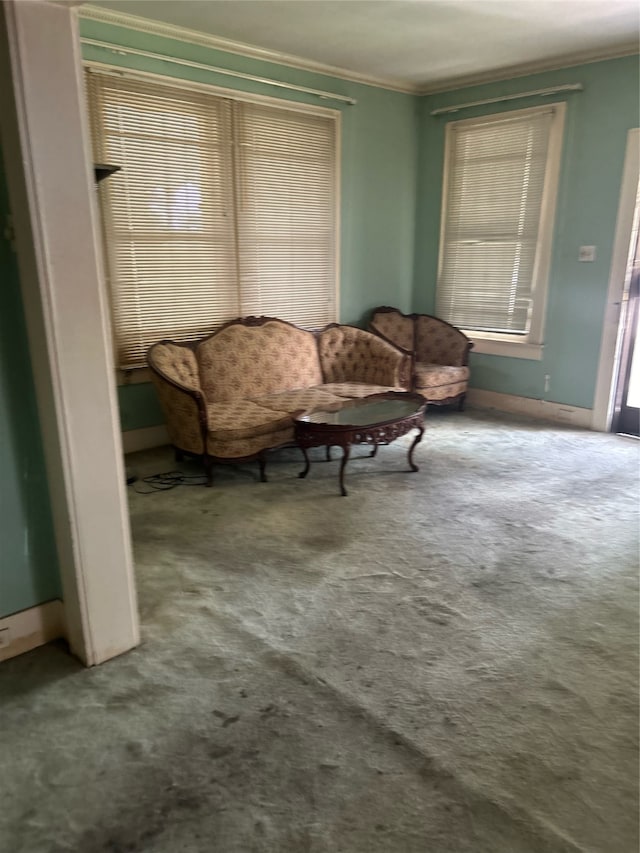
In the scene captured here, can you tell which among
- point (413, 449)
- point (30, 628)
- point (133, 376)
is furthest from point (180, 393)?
point (30, 628)

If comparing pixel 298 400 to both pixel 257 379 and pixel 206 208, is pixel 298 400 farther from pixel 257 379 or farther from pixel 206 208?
pixel 206 208

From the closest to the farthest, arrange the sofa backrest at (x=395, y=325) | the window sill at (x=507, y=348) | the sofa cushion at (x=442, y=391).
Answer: the sofa cushion at (x=442, y=391) → the window sill at (x=507, y=348) → the sofa backrest at (x=395, y=325)

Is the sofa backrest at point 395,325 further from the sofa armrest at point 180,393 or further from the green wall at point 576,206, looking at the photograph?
the sofa armrest at point 180,393

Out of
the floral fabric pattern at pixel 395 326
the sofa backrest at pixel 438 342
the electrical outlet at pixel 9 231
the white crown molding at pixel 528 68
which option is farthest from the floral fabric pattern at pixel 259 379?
the white crown molding at pixel 528 68

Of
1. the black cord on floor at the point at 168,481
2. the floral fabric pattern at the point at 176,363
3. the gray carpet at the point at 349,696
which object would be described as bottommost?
the gray carpet at the point at 349,696

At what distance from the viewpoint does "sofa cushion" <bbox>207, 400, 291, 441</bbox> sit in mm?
3896

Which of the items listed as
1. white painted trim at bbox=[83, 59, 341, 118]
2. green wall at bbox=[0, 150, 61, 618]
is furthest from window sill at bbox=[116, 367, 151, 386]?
green wall at bbox=[0, 150, 61, 618]

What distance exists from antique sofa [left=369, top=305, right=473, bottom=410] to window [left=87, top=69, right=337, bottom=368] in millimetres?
790

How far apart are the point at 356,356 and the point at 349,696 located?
11.4ft

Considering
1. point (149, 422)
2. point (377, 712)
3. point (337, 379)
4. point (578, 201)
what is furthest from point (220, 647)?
point (578, 201)

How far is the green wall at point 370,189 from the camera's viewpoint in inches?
197

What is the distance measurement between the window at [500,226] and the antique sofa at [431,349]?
1.05 ft

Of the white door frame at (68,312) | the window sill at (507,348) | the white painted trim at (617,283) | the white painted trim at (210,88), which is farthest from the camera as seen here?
the window sill at (507,348)

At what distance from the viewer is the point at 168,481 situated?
13.5ft
